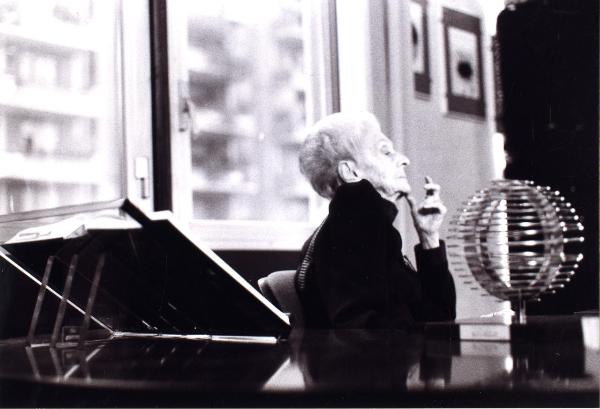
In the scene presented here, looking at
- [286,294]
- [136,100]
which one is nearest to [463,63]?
[136,100]

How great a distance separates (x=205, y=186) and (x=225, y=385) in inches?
89.5

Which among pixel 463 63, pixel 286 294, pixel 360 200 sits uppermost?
pixel 463 63

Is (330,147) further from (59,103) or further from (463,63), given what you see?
(463,63)

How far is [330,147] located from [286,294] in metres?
0.42

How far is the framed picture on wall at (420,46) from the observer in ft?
12.2

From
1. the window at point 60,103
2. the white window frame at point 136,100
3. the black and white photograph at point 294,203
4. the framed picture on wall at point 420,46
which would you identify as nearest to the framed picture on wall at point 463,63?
the black and white photograph at point 294,203

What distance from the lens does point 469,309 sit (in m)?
3.77

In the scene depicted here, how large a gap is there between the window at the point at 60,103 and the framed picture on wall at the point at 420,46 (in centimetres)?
151

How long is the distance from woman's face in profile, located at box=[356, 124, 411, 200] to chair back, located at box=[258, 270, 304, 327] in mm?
345

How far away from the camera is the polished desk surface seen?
68cm

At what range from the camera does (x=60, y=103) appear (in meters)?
2.62

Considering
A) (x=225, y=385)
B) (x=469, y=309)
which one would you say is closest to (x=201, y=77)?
(x=469, y=309)

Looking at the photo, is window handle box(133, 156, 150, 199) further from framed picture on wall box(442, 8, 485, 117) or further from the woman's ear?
framed picture on wall box(442, 8, 485, 117)

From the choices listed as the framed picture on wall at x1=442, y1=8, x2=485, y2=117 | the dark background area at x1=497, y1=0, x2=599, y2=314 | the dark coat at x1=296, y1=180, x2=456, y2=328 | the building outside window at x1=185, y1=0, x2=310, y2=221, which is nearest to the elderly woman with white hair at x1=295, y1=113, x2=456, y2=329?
the dark coat at x1=296, y1=180, x2=456, y2=328
